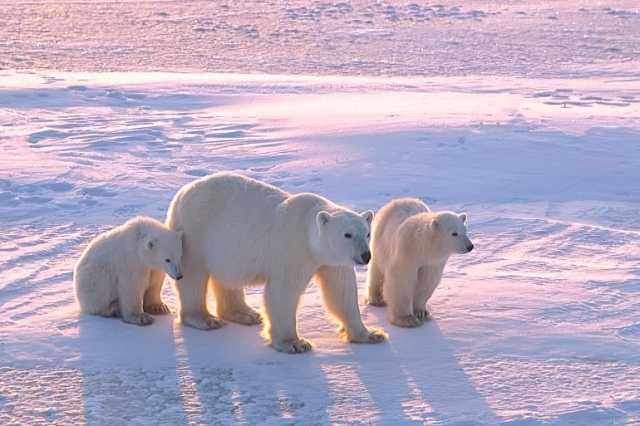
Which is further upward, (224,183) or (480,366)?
(224,183)

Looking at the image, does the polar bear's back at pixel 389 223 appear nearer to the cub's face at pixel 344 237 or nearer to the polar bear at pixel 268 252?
the polar bear at pixel 268 252

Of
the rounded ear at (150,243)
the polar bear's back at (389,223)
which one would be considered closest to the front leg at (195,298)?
the rounded ear at (150,243)

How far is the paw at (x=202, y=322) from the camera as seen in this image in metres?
5.63

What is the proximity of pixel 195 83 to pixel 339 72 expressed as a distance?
8.97 feet

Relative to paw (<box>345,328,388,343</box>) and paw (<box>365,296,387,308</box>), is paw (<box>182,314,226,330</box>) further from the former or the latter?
paw (<box>365,296,387,308</box>)

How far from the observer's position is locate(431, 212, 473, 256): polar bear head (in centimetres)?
574

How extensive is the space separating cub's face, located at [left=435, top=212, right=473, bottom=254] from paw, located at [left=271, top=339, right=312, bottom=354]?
1033 millimetres

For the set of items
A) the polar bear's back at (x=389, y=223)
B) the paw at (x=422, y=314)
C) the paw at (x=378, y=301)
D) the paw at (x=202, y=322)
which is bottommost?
the paw at (x=378, y=301)

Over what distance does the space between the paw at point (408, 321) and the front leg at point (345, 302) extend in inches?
11.4

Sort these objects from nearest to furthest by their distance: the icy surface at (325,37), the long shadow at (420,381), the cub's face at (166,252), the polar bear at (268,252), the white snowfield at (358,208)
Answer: the long shadow at (420,381) → the white snowfield at (358,208) → the polar bear at (268,252) → the cub's face at (166,252) → the icy surface at (325,37)

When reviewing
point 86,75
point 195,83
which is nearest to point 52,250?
point 195,83

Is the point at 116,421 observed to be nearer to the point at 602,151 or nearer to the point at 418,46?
the point at 602,151

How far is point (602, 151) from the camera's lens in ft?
31.9

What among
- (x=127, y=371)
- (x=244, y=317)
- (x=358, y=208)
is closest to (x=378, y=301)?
(x=244, y=317)
